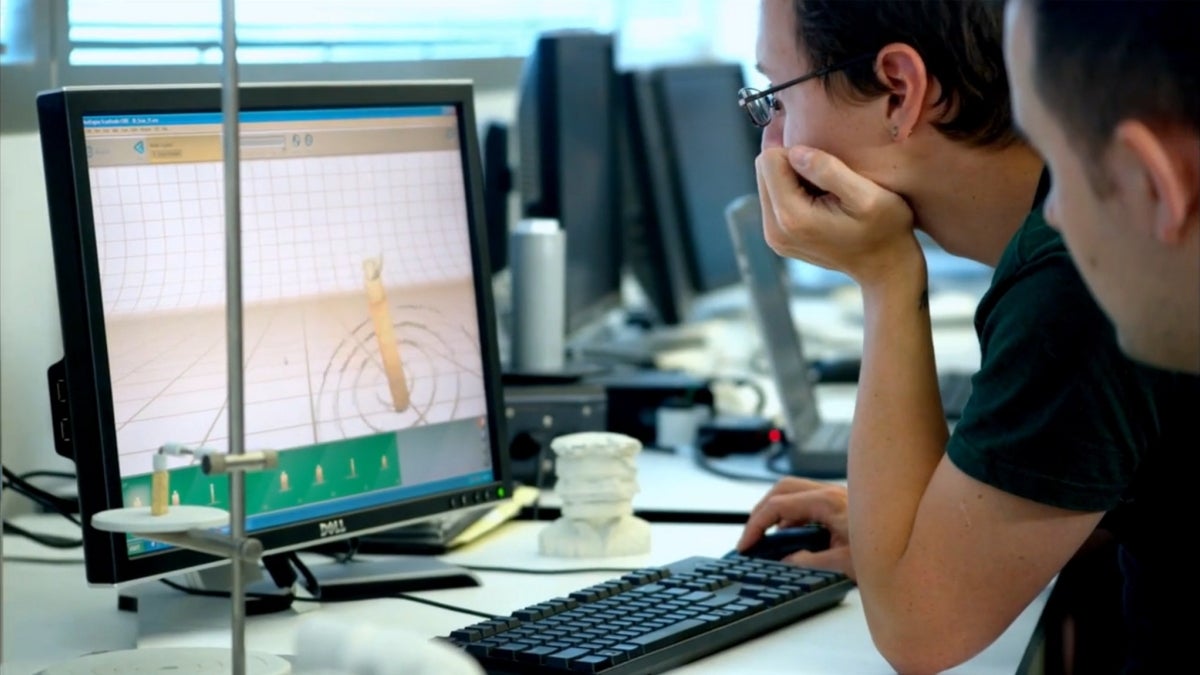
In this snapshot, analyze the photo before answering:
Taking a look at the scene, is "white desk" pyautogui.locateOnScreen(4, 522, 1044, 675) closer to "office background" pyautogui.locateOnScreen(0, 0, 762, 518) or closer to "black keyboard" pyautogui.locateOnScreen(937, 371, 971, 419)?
"office background" pyautogui.locateOnScreen(0, 0, 762, 518)

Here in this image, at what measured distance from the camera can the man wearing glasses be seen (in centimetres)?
129

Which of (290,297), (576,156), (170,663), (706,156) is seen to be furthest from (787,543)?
(706,156)

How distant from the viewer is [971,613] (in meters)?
1.35

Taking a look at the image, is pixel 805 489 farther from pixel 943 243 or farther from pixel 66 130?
pixel 66 130

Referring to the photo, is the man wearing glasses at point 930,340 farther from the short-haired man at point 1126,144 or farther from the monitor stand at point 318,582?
the monitor stand at point 318,582

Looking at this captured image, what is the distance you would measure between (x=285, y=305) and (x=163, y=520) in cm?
40

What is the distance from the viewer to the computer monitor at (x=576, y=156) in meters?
2.59

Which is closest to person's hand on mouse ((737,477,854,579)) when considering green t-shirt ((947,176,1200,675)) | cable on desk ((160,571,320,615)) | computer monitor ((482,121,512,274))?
green t-shirt ((947,176,1200,675))

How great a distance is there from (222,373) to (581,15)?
8.46ft

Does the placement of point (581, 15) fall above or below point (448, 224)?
above

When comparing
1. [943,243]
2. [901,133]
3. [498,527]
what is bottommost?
[498,527]

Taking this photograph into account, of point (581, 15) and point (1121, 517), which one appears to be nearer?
point (1121, 517)

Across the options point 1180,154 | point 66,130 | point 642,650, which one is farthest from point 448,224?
point 1180,154

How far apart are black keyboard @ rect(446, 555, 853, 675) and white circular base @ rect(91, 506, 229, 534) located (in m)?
0.25
